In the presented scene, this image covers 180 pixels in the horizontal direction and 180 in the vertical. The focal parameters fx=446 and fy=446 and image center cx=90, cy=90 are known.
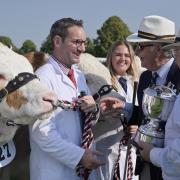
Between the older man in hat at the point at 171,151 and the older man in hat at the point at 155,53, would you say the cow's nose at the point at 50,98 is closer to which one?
the older man in hat at the point at 171,151

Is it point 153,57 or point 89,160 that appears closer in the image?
point 89,160

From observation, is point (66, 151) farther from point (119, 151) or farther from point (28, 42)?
point (28, 42)

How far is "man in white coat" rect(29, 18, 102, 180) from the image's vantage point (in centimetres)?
295

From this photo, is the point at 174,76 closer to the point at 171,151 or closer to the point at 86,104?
the point at 86,104

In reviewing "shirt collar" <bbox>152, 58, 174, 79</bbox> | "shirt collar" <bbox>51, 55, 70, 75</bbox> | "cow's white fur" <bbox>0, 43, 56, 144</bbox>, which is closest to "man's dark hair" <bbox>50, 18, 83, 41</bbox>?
"shirt collar" <bbox>51, 55, 70, 75</bbox>

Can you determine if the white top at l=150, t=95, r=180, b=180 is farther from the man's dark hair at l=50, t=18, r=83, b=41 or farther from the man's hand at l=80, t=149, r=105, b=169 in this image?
the man's dark hair at l=50, t=18, r=83, b=41

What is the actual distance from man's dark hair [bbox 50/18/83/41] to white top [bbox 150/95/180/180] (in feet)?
3.38

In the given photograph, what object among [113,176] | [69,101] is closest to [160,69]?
[69,101]

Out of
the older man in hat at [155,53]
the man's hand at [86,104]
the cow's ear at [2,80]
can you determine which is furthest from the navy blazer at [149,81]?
the cow's ear at [2,80]

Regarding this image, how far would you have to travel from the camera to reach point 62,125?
3021 millimetres

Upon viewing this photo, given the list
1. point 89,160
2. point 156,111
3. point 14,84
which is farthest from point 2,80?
point 156,111

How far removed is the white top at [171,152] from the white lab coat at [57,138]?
647 mm

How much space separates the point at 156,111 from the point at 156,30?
0.91 m

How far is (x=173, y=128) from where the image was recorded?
2.51 meters
